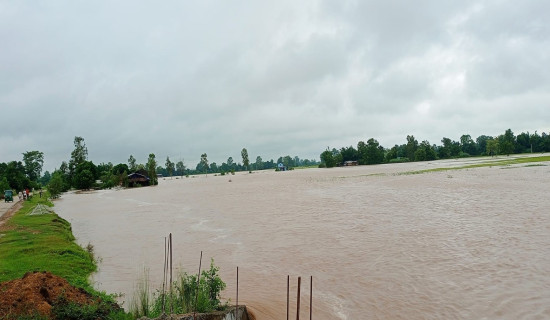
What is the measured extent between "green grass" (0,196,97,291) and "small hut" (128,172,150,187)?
241ft

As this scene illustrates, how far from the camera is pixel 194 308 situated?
670 centimetres

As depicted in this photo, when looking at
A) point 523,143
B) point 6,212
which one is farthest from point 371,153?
point 6,212

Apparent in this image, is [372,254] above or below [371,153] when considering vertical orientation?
below

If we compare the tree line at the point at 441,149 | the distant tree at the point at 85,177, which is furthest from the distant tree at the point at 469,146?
the distant tree at the point at 85,177

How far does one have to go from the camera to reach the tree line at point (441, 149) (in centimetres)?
10969

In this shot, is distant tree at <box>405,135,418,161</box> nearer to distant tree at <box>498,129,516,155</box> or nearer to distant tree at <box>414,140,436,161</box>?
distant tree at <box>414,140,436,161</box>

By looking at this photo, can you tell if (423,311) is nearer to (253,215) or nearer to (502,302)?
(502,302)

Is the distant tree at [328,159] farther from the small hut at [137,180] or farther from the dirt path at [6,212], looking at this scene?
the dirt path at [6,212]

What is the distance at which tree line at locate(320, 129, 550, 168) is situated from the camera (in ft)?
360

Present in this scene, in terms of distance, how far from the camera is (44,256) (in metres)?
12.5

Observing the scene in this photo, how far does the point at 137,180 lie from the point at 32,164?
28.2m

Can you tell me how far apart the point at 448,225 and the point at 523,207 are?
6042 millimetres

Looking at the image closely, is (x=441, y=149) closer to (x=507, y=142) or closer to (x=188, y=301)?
(x=507, y=142)

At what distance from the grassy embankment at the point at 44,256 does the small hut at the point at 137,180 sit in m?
73.3
